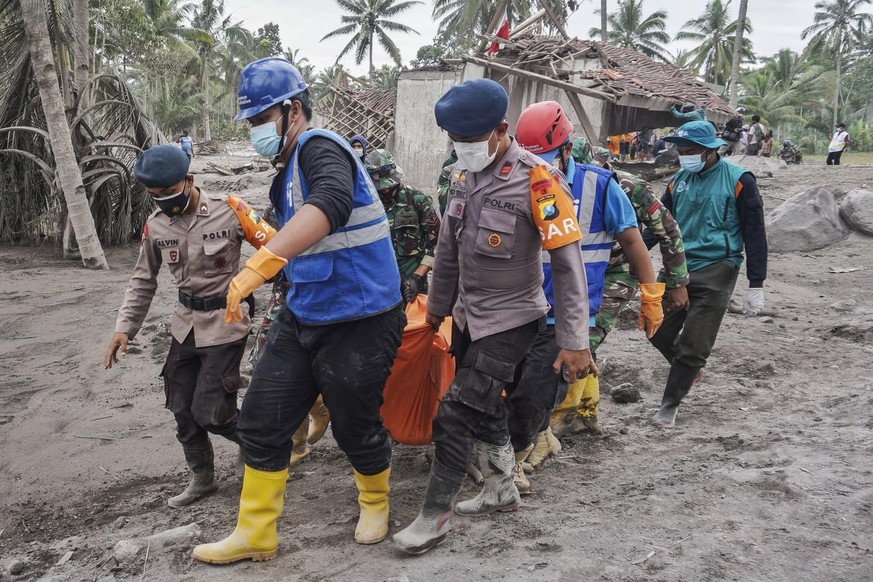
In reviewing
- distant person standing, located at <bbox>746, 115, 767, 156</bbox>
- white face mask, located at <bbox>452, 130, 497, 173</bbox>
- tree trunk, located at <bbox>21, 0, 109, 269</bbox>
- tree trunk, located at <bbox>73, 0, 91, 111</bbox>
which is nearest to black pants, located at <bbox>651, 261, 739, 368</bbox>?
white face mask, located at <bbox>452, 130, 497, 173</bbox>

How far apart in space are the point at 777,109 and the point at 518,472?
1527 inches

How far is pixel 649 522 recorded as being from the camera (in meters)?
2.99

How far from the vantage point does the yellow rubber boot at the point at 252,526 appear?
107 inches

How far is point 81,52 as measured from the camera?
11.1 m

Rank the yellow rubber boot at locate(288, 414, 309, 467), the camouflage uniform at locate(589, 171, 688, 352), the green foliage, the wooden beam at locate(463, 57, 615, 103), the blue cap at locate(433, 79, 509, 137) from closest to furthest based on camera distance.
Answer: the blue cap at locate(433, 79, 509, 137), the camouflage uniform at locate(589, 171, 688, 352), the yellow rubber boot at locate(288, 414, 309, 467), the wooden beam at locate(463, 57, 615, 103), the green foliage

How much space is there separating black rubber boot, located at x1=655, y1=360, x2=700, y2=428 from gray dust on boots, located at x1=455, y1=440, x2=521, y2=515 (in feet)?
5.75

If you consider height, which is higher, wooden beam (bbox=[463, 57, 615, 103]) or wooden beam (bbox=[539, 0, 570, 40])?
wooden beam (bbox=[539, 0, 570, 40])

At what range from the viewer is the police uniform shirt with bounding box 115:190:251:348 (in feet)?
10.7

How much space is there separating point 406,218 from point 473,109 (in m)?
1.88

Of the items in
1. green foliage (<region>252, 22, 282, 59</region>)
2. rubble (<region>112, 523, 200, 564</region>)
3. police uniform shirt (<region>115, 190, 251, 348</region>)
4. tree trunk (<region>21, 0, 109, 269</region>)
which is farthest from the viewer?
green foliage (<region>252, 22, 282, 59</region>)

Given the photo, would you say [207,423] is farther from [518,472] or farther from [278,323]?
[518,472]

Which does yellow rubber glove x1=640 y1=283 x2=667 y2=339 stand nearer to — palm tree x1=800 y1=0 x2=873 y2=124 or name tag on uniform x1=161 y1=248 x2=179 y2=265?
name tag on uniform x1=161 y1=248 x2=179 y2=265

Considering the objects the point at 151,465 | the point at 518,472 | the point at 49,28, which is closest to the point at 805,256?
the point at 518,472

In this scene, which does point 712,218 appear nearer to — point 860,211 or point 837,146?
point 860,211
